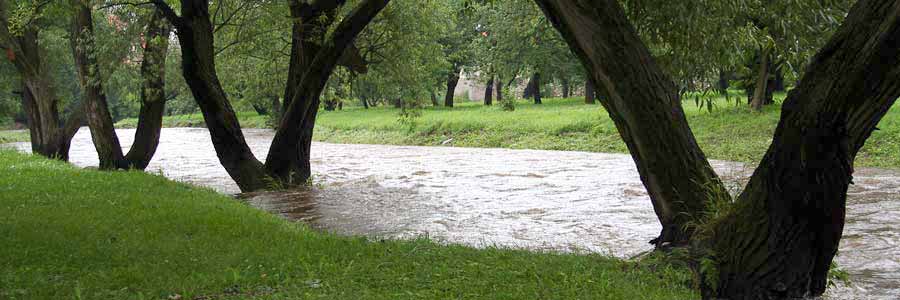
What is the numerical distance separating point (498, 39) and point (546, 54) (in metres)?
2.45

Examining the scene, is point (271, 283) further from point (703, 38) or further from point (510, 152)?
point (510, 152)

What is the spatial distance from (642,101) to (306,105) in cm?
940

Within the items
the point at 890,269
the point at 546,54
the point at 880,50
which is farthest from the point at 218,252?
the point at 546,54

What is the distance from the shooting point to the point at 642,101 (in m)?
7.68

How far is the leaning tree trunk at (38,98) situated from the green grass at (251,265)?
13862 millimetres

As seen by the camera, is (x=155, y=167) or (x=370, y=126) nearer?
(x=155, y=167)

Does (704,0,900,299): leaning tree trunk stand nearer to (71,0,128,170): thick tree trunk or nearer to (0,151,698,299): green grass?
(0,151,698,299): green grass

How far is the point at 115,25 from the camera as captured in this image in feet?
58.7

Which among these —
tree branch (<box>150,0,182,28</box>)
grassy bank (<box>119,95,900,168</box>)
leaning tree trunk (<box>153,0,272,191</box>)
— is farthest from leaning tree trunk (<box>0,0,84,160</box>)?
grassy bank (<box>119,95,900,168</box>)

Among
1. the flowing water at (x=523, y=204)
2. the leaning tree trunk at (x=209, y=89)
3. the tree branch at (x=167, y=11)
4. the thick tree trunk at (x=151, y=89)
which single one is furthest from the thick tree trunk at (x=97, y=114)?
the tree branch at (x=167, y=11)

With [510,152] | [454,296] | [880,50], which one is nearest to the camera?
[880,50]

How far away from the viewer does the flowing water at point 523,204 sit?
10.4 m

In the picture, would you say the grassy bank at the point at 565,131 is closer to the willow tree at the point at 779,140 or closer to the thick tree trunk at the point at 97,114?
the willow tree at the point at 779,140

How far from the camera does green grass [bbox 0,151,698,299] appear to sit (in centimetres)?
633
